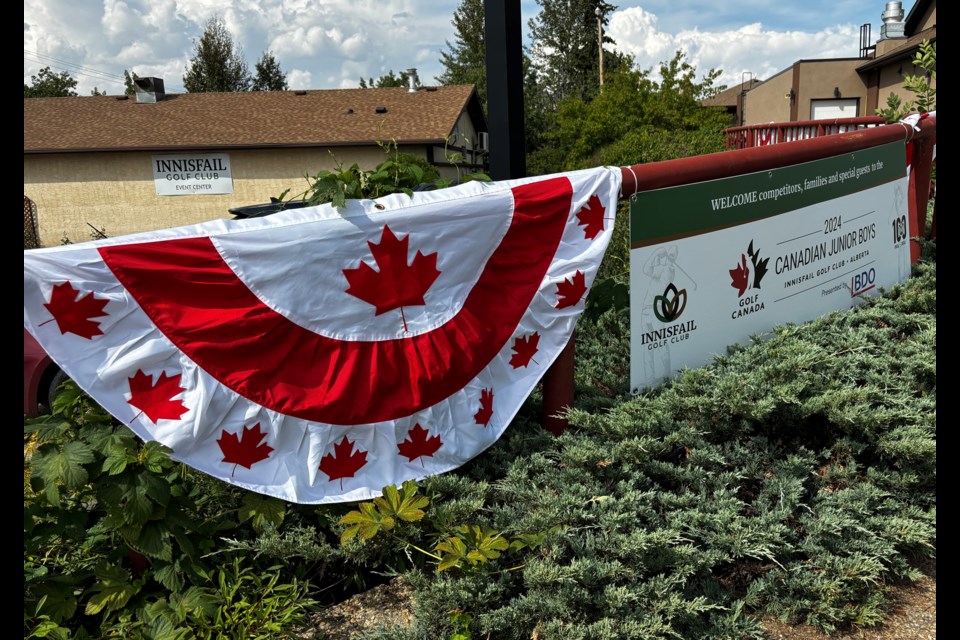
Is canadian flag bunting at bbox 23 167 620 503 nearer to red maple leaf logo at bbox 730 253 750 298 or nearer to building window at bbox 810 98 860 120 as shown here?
red maple leaf logo at bbox 730 253 750 298

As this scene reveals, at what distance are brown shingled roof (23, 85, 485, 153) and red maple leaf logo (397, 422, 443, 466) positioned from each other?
19789mm

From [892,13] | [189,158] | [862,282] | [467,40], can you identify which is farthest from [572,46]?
[862,282]

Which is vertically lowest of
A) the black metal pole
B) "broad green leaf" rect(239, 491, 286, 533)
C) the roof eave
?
"broad green leaf" rect(239, 491, 286, 533)

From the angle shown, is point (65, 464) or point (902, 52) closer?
point (65, 464)

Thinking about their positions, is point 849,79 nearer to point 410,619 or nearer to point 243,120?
point 243,120

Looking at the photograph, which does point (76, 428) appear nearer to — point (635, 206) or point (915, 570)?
point (635, 206)

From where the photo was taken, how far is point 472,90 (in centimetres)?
2791

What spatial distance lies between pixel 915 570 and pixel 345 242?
2504 millimetres

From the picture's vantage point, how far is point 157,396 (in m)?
2.72

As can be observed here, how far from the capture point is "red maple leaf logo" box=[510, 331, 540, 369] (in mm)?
3484

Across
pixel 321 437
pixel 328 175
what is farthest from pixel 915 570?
pixel 328 175

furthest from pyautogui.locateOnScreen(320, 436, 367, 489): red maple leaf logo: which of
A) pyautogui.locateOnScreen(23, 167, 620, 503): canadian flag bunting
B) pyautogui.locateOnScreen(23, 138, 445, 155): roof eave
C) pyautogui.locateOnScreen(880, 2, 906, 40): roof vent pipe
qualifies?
pyautogui.locateOnScreen(880, 2, 906, 40): roof vent pipe

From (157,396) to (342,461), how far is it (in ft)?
2.41

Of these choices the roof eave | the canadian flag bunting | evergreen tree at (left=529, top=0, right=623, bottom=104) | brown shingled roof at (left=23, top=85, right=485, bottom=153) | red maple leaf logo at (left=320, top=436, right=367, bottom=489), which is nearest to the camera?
the canadian flag bunting
